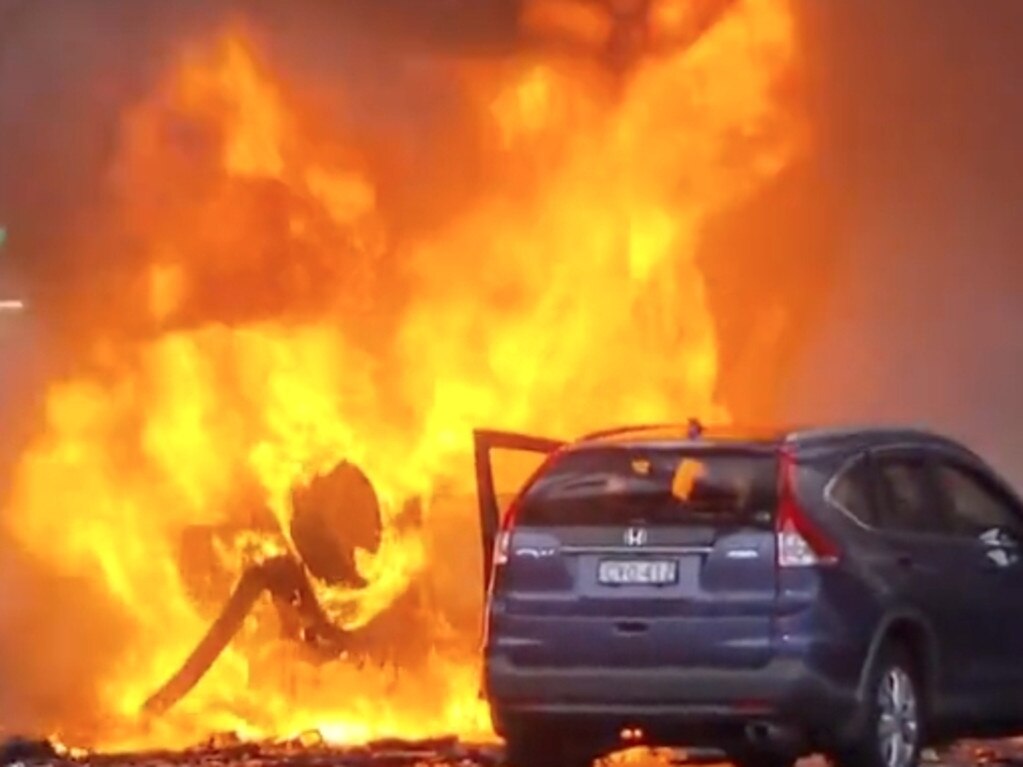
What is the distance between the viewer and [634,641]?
13.3 m

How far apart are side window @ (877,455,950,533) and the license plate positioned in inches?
43.1

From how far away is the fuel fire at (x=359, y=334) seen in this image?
782 inches

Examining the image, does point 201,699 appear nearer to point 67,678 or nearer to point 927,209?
point 67,678

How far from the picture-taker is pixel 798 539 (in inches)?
517

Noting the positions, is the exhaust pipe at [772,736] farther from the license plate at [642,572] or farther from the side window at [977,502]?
the side window at [977,502]

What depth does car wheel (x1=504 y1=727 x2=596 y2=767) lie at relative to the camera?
13.7 m

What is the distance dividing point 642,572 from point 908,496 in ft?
4.95

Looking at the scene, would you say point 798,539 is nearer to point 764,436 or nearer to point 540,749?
point 764,436

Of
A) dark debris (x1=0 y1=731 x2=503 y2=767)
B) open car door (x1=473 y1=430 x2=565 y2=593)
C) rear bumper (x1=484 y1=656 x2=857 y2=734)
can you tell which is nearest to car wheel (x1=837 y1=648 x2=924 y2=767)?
rear bumper (x1=484 y1=656 x2=857 y2=734)

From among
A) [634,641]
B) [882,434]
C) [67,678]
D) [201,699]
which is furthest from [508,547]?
[67,678]

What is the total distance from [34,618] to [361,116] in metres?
4.20

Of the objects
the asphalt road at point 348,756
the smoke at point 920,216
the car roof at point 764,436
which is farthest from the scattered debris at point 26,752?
the smoke at point 920,216

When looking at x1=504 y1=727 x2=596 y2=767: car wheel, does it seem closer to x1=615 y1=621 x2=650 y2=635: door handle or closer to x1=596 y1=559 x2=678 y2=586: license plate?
x1=615 y1=621 x2=650 y2=635: door handle

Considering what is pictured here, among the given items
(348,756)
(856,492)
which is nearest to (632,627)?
(856,492)
